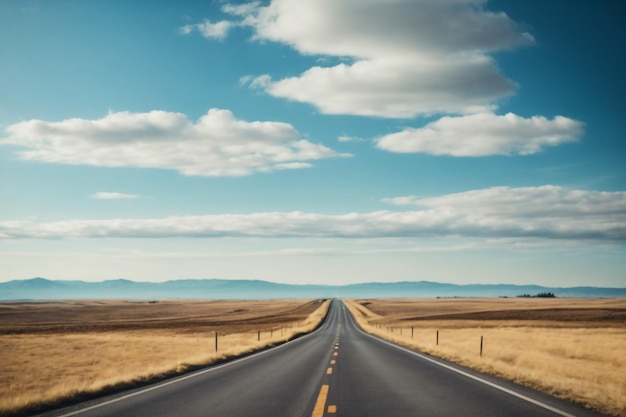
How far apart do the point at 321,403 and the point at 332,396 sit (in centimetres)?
90

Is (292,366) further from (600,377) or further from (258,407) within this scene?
(600,377)

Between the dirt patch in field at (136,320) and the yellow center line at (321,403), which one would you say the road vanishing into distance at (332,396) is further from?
the dirt patch in field at (136,320)

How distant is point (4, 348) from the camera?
36.6 metres

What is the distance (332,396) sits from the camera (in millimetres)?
10234

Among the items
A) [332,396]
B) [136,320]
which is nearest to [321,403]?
[332,396]

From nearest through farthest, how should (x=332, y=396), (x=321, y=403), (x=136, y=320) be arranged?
(x=321, y=403) < (x=332, y=396) < (x=136, y=320)

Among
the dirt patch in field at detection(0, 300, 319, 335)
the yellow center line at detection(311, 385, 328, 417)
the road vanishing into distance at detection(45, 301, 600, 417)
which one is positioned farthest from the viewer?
the dirt patch in field at detection(0, 300, 319, 335)

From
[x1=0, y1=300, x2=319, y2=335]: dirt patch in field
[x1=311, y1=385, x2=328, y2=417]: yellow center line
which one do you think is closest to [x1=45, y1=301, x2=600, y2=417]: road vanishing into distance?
[x1=311, y1=385, x2=328, y2=417]: yellow center line

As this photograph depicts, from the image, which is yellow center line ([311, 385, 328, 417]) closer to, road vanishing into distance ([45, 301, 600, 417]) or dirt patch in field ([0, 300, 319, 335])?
road vanishing into distance ([45, 301, 600, 417])

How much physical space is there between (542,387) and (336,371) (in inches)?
232

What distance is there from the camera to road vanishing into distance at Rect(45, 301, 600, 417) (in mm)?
8734

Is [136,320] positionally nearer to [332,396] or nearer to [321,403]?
[332,396]

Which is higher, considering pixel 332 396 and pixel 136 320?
pixel 332 396

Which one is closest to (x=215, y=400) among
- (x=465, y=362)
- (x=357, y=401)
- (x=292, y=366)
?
(x=357, y=401)
